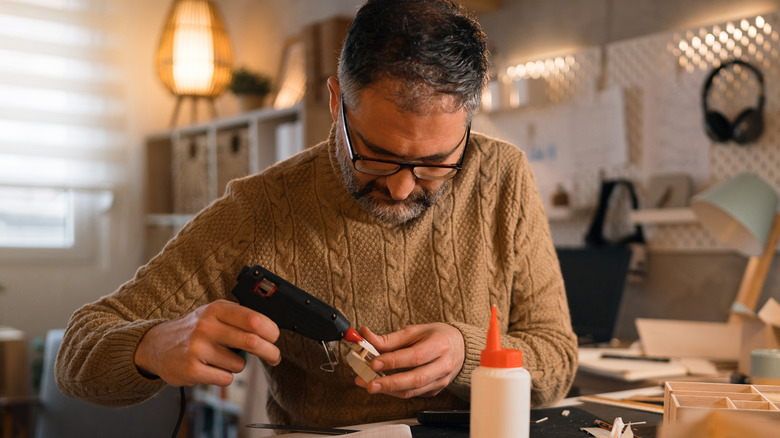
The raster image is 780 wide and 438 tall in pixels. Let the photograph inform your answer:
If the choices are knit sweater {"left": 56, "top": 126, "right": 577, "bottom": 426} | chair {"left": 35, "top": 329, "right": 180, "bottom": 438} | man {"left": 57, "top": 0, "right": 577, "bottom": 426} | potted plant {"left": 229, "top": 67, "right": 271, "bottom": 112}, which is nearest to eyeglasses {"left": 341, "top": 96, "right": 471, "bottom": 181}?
man {"left": 57, "top": 0, "right": 577, "bottom": 426}

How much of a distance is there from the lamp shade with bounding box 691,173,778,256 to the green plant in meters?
2.16

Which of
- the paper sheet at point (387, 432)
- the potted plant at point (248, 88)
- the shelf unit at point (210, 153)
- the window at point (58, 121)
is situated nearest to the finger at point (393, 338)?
the paper sheet at point (387, 432)

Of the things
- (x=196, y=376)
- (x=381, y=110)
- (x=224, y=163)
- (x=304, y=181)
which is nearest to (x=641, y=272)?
(x=304, y=181)

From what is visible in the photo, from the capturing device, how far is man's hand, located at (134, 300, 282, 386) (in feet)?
2.80

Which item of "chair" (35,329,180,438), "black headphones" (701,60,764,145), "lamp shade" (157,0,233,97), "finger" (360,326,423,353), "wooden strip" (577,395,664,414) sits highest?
"lamp shade" (157,0,233,97)

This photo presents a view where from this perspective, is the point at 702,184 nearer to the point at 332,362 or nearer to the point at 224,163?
the point at 332,362

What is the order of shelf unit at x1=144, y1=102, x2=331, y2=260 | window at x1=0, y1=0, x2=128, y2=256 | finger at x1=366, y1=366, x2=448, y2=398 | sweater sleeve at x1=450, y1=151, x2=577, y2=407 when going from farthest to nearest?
window at x1=0, y1=0, x2=128, y2=256
shelf unit at x1=144, y1=102, x2=331, y2=260
sweater sleeve at x1=450, y1=151, x2=577, y2=407
finger at x1=366, y1=366, x2=448, y2=398

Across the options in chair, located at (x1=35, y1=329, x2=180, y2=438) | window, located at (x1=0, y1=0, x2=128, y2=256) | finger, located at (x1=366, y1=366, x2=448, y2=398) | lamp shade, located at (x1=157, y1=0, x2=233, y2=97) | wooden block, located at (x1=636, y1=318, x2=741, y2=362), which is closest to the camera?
finger, located at (x1=366, y1=366, x2=448, y2=398)

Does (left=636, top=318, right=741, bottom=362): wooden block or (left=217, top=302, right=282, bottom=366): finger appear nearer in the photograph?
(left=217, top=302, right=282, bottom=366): finger

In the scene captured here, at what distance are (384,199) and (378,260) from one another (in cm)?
13

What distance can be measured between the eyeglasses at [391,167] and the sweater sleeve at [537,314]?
224 mm

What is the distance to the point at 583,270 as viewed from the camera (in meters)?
1.89

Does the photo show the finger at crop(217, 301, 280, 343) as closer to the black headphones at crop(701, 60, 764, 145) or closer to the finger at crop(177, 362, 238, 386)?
the finger at crop(177, 362, 238, 386)

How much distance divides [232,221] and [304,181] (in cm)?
14
